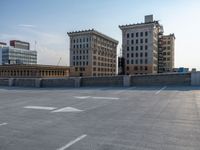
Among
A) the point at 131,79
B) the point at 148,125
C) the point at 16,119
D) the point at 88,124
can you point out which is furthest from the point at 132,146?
the point at 131,79

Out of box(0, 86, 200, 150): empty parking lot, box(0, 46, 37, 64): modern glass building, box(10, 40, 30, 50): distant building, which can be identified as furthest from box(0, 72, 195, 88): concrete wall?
box(10, 40, 30, 50): distant building

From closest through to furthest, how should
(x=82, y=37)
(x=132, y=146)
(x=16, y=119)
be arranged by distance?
Result: (x=132, y=146) → (x=16, y=119) → (x=82, y=37)

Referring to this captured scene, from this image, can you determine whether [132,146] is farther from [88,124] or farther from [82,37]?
[82,37]

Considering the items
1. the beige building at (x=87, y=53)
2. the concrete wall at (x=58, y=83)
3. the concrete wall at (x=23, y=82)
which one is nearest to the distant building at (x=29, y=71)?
the beige building at (x=87, y=53)

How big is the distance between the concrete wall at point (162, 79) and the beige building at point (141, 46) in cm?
6685

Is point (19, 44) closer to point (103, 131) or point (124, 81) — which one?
point (124, 81)

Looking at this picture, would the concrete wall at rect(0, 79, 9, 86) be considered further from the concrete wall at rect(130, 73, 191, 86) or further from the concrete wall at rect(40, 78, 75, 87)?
the concrete wall at rect(130, 73, 191, 86)

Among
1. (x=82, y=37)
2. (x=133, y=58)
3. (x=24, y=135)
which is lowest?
(x=24, y=135)

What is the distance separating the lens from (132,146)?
5.57m

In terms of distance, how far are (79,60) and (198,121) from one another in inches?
3988

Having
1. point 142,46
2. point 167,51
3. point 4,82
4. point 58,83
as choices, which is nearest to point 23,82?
point 4,82

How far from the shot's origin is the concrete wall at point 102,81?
2575 cm

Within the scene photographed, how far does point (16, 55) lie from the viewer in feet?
508

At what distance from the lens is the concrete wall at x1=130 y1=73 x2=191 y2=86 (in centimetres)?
2362
